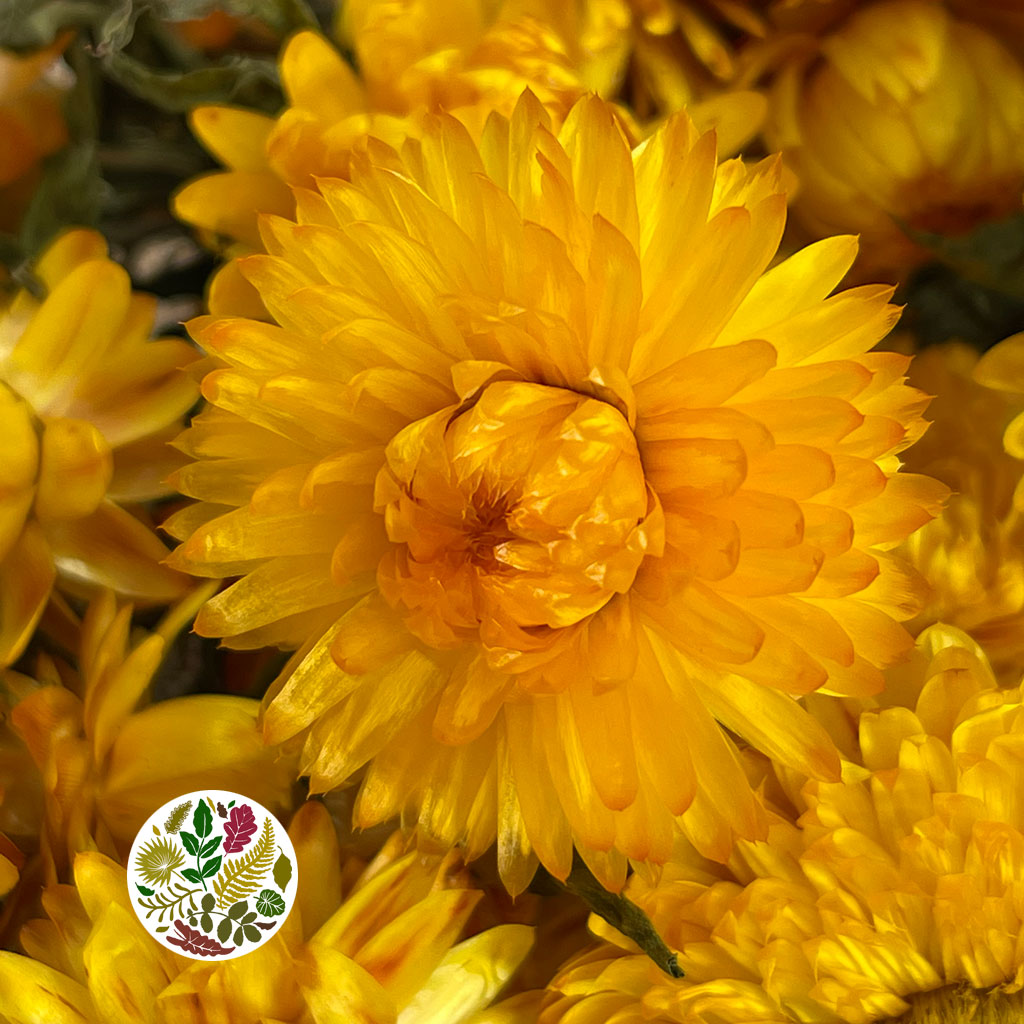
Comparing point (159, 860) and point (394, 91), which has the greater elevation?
point (394, 91)

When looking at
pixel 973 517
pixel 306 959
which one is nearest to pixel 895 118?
pixel 973 517

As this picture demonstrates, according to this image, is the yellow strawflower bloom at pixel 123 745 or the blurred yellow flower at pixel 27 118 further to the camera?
the blurred yellow flower at pixel 27 118

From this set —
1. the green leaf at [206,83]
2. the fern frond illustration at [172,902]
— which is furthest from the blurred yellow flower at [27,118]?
the fern frond illustration at [172,902]

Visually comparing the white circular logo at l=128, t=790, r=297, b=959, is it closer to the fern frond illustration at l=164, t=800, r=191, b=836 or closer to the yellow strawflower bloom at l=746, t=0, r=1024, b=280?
the fern frond illustration at l=164, t=800, r=191, b=836

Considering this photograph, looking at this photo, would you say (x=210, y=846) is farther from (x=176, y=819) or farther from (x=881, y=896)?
(x=881, y=896)

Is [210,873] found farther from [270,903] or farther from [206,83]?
[206,83]

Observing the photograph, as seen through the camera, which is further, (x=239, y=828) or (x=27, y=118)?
(x=27, y=118)

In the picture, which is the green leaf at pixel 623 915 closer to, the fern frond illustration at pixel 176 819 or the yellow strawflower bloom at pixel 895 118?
the fern frond illustration at pixel 176 819
